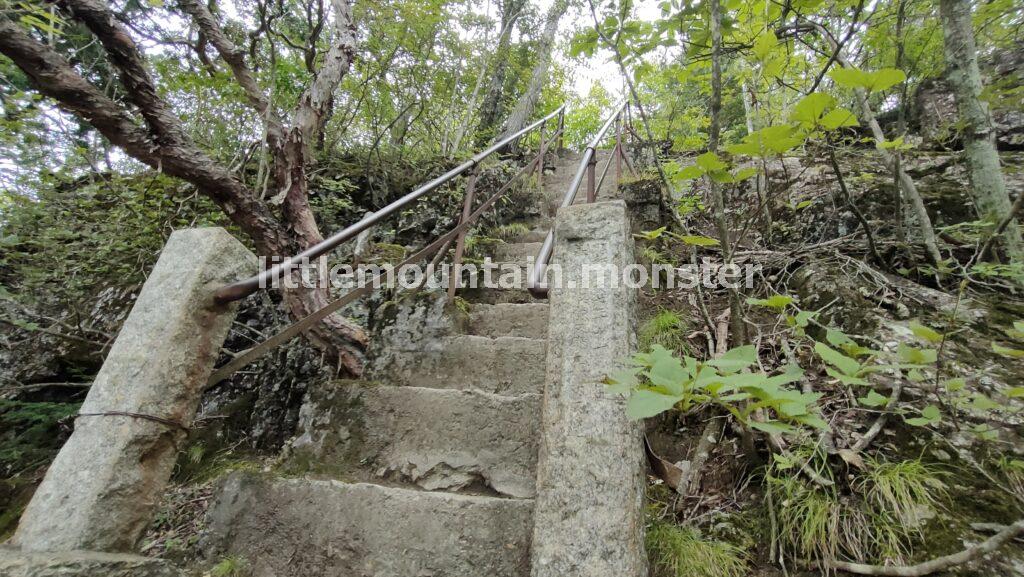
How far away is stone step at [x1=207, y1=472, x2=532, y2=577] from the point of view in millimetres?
1340

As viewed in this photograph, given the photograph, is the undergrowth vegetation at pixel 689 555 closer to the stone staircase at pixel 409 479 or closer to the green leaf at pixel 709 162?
the stone staircase at pixel 409 479

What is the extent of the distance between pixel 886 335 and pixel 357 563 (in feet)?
7.38

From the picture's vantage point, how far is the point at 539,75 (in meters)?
7.56

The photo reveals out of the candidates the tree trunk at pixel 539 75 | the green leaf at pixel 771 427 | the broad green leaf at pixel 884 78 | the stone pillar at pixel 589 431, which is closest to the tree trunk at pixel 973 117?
the broad green leaf at pixel 884 78

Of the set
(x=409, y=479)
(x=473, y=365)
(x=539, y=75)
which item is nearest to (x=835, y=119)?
(x=473, y=365)

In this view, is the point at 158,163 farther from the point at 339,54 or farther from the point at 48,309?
the point at 48,309

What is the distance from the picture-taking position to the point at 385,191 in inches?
177

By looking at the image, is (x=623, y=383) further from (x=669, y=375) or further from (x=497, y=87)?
(x=497, y=87)

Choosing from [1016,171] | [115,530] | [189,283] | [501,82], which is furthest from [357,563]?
[501,82]

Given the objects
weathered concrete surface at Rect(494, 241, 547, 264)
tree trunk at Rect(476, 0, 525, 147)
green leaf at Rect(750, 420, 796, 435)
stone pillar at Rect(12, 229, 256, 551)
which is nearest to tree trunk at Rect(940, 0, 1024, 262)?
green leaf at Rect(750, 420, 796, 435)

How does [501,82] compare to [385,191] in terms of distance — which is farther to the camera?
[501,82]

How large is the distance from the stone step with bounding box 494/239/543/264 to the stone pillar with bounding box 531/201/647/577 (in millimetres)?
1918

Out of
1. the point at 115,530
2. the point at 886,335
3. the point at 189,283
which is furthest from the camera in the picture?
the point at 886,335

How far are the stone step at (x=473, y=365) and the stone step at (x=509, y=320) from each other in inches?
11.2
